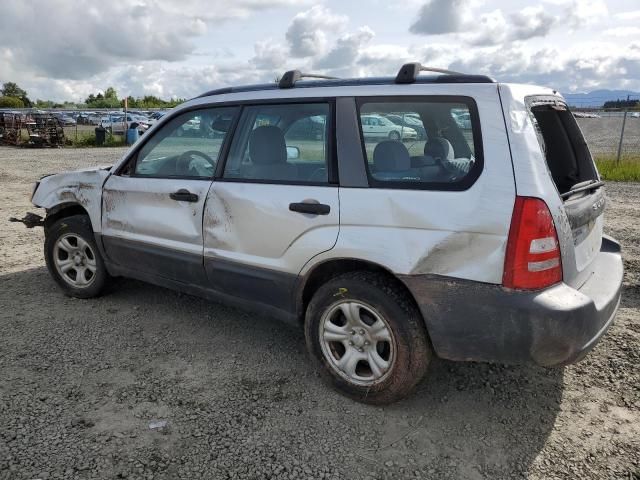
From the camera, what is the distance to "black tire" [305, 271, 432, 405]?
2.82 metres

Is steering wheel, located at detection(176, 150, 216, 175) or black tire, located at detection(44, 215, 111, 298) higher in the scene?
steering wheel, located at detection(176, 150, 216, 175)

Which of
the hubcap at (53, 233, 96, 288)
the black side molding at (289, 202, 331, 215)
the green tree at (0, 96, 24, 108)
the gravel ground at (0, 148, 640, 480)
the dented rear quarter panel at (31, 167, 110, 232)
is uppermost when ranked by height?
the green tree at (0, 96, 24, 108)

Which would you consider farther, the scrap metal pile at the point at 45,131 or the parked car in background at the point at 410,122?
the scrap metal pile at the point at 45,131

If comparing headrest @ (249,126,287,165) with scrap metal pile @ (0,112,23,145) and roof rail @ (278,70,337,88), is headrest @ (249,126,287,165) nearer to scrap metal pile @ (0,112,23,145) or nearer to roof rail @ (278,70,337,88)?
roof rail @ (278,70,337,88)

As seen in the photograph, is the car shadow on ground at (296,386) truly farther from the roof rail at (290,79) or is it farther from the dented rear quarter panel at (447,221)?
the roof rail at (290,79)

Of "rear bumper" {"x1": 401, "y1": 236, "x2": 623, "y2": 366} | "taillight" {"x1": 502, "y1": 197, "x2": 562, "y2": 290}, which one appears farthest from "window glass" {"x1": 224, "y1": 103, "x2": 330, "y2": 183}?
"taillight" {"x1": 502, "y1": 197, "x2": 562, "y2": 290}

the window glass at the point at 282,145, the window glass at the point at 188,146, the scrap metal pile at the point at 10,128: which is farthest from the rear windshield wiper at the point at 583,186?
the scrap metal pile at the point at 10,128

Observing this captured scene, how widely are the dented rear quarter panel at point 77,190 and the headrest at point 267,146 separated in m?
1.47

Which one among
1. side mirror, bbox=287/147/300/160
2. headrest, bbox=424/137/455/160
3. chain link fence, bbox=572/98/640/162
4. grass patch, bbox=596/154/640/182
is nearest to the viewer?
headrest, bbox=424/137/455/160

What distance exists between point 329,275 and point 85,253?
2.47 metres

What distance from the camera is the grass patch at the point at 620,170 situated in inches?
446

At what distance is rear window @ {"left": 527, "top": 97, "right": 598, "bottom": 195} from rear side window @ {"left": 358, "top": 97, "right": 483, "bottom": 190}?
29.7 inches

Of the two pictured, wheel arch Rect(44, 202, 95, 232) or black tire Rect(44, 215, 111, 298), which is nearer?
black tire Rect(44, 215, 111, 298)

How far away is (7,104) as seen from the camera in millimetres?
58531
